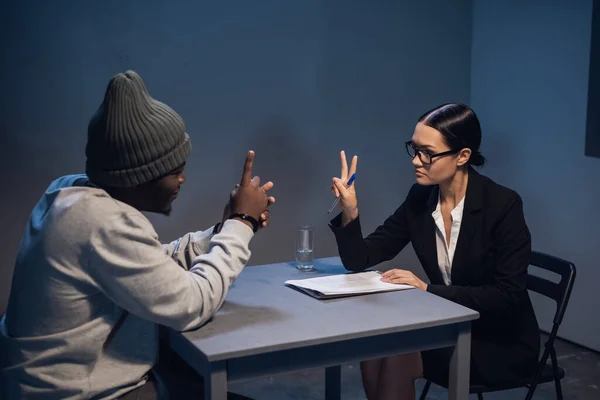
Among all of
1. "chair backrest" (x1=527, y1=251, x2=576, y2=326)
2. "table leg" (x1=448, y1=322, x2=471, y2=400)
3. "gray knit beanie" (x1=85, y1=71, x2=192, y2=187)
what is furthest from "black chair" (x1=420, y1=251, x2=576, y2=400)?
"gray knit beanie" (x1=85, y1=71, x2=192, y2=187)

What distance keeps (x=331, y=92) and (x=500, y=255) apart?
1765 millimetres

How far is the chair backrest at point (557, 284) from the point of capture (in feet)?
8.21

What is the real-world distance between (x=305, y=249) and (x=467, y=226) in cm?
56

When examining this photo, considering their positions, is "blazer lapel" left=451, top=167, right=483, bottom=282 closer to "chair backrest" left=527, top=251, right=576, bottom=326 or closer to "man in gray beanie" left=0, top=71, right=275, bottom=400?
"chair backrest" left=527, top=251, right=576, bottom=326

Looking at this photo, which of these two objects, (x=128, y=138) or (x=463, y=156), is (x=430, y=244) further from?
(x=128, y=138)

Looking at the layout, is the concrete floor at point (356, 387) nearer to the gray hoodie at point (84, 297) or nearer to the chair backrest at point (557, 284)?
the chair backrest at point (557, 284)

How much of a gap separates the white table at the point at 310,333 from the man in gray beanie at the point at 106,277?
13cm

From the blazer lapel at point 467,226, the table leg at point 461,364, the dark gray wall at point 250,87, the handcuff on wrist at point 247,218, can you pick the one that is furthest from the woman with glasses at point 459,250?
the dark gray wall at point 250,87

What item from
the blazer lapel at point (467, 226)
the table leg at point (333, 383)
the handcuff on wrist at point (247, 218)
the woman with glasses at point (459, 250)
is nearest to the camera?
the handcuff on wrist at point (247, 218)

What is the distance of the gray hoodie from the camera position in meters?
Answer: 1.71

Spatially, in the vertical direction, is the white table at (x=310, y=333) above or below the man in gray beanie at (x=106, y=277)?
below

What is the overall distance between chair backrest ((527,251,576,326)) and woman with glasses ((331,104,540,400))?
88mm

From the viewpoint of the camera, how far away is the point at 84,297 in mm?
1756

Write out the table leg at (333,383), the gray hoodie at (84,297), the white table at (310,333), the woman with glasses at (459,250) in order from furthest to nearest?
1. the table leg at (333,383)
2. the woman with glasses at (459,250)
3. the white table at (310,333)
4. the gray hoodie at (84,297)
